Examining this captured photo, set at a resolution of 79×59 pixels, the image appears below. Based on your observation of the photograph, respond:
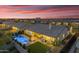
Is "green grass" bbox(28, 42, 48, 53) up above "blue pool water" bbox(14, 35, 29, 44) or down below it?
below

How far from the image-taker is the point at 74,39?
1.97m

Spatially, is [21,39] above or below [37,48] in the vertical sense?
above

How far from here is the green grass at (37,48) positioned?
1962mm

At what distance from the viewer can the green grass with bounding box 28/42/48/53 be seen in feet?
6.44

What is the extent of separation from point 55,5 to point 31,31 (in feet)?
1.39

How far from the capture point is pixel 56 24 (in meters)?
1.98

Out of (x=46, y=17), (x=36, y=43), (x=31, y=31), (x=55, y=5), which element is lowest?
(x=36, y=43)

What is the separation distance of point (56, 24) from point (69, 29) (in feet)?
0.54

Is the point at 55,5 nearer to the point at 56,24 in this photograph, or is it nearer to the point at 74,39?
the point at 56,24

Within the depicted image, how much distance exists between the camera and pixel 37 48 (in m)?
1.97

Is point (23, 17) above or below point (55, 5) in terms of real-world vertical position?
below

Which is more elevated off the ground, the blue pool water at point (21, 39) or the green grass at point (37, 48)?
the blue pool water at point (21, 39)

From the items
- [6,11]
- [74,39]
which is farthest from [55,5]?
[6,11]
